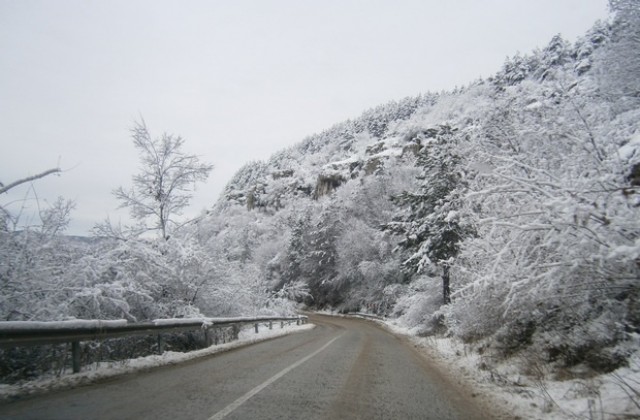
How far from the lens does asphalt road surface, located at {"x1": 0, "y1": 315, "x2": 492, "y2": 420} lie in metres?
4.91

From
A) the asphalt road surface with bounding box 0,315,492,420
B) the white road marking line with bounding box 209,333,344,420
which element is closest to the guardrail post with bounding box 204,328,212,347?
the asphalt road surface with bounding box 0,315,492,420

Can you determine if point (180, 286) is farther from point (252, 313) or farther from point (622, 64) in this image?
point (622, 64)

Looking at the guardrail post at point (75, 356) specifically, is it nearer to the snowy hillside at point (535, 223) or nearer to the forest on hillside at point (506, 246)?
the forest on hillside at point (506, 246)

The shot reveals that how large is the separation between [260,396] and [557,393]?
13.7ft

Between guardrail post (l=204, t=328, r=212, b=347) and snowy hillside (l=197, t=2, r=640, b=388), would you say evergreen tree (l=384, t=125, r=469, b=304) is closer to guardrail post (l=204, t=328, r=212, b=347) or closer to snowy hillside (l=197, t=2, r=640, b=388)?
snowy hillside (l=197, t=2, r=640, b=388)

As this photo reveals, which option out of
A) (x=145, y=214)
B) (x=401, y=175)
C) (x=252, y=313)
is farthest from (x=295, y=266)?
(x=145, y=214)

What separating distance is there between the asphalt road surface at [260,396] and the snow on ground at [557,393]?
21.4 inches

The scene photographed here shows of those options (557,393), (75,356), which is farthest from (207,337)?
(557,393)

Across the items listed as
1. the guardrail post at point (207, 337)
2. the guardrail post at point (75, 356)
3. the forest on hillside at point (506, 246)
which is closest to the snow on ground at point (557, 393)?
the forest on hillside at point (506, 246)

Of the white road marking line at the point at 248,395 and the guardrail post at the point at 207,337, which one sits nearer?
the white road marking line at the point at 248,395

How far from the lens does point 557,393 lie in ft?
19.3

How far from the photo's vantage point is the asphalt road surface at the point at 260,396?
491cm

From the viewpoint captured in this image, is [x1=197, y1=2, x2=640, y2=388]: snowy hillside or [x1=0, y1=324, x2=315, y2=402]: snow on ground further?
[x1=0, y1=324, x2=315, y2=402]: snow on ground

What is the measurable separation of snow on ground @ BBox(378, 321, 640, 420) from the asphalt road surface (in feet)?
1.79
